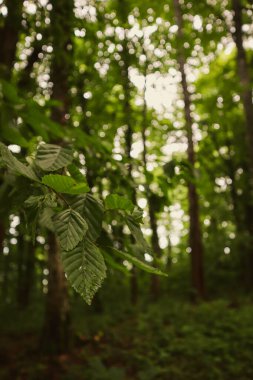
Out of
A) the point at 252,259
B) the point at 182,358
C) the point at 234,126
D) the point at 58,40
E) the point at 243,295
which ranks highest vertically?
the point at 234,126

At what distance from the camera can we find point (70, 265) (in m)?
0.81

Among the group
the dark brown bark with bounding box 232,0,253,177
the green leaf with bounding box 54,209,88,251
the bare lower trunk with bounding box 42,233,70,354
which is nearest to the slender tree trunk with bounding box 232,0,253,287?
the dark brown bark with bounding box 232,0,253,177

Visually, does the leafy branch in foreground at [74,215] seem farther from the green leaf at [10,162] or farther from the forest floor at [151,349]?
the forest floor at [151,349]

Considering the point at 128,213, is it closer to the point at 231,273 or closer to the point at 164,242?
the point at 231,273

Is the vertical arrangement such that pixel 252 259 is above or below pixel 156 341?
above

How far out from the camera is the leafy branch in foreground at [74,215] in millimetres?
797

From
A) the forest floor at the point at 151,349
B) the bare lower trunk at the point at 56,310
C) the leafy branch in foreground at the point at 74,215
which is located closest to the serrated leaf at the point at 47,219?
the leafy branch in foreground at the point at 74,215

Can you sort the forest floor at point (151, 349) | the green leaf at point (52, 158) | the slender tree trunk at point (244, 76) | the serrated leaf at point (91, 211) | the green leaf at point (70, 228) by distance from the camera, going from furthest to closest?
the slender tree trunk at point (244, 76), the forest floor at point (151, 349), the green leaf at point (52, 158), the serrated leaf at point (91, 211), the green leaf at point (70, 228)

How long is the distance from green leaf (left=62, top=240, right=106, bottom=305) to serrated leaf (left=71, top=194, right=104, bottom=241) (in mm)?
50

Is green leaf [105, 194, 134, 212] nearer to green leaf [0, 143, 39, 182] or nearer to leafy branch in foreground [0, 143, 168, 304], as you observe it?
leafy branch in foreground [0, 143, 168, 304]

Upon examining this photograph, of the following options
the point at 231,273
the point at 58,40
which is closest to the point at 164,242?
the point at 231,273

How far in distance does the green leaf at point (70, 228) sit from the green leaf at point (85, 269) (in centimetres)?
5

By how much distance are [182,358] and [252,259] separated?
799 cm

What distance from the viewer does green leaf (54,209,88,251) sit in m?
0.78
